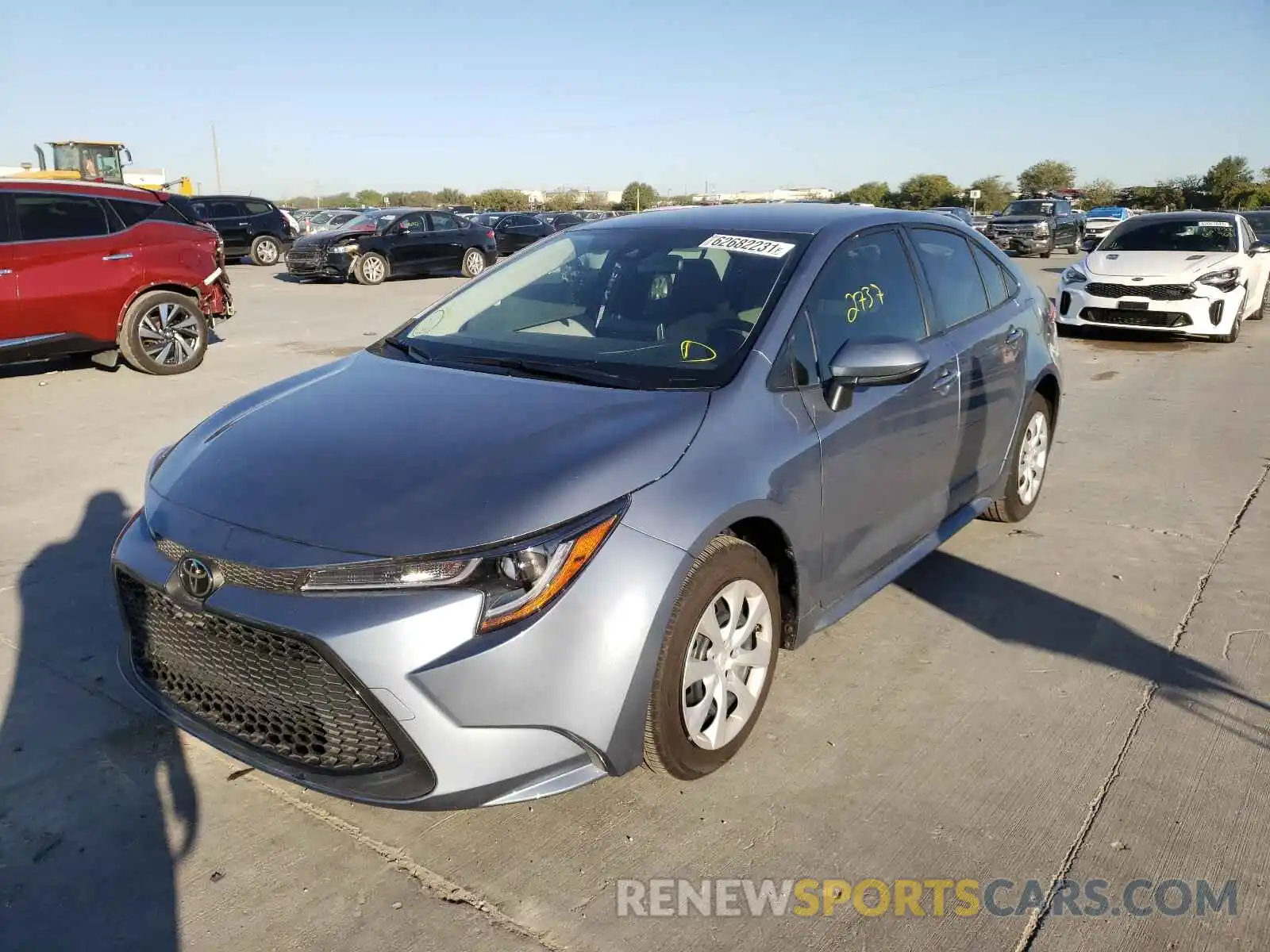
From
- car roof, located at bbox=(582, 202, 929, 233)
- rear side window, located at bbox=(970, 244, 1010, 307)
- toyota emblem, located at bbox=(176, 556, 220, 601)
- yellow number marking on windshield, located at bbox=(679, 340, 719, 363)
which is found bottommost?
toyota emblem, located at bbox=(176, 556, 220, 601)

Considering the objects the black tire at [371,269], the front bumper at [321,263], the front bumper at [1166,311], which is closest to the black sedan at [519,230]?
the black tire at [371,269]

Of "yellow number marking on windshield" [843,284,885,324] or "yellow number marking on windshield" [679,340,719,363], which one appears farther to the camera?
"yellow number marking on windshield" [843,284,885,324]

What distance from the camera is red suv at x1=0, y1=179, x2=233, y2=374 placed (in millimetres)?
8164

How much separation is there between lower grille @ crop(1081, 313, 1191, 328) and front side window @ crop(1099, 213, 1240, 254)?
1.13 metres

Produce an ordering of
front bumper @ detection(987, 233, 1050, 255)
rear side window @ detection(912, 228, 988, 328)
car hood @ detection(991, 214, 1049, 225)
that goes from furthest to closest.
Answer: car hood @ detection(991, 214, 1049, 225) < front bumper @ detection(987, 233, 1050, 255) < rear side window @ detection(912, 228, 988, 328)

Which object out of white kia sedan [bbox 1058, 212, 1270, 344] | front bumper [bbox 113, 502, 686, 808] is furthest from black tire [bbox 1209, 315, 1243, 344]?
front bumper [bbox 113, 502, 686, 808]

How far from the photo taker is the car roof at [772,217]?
377 centimetres

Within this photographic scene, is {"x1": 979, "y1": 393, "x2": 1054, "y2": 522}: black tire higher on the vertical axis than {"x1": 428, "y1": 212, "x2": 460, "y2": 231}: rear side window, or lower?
lower

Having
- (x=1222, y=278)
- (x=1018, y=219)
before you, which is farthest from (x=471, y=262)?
(x=1018, y=219)

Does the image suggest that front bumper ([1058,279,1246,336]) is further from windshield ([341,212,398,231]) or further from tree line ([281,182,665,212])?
tree line ([281,182,665,212])

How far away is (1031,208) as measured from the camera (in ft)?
100

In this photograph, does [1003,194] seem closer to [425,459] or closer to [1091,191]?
[1091,191]

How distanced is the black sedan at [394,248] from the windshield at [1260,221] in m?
15.1

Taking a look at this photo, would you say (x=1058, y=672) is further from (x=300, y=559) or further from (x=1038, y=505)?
(x=300, y=559)
